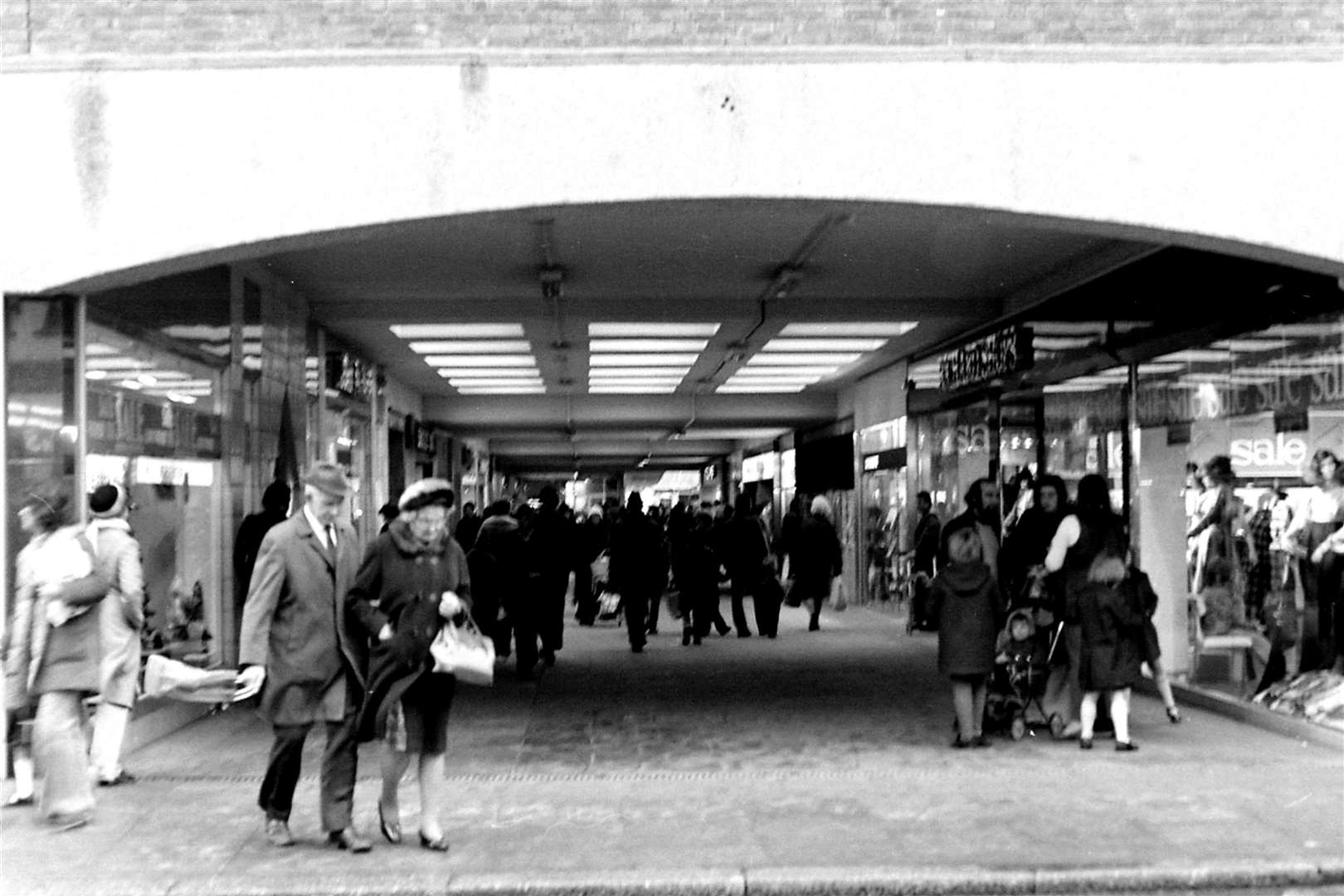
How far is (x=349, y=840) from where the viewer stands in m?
7.31

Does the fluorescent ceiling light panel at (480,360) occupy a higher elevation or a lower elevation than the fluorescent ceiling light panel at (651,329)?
lower

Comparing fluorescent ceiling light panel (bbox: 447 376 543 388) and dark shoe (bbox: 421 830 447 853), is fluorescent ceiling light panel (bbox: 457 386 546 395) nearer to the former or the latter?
fluorescent ceiling light panel (bbox: 447 376 543 388)

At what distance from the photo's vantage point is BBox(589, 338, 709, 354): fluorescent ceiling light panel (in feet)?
63.8

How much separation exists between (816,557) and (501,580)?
23.3ft

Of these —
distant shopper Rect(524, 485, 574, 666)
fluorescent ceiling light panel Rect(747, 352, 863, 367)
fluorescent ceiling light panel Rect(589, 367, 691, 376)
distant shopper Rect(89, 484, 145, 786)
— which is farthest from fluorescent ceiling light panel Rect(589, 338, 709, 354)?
distant shopper Rect(89, 484, 145, 786)

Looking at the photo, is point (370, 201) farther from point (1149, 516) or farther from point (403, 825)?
point (1149, 516)

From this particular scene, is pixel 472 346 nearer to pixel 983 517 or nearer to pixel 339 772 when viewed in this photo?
pixel 983 517

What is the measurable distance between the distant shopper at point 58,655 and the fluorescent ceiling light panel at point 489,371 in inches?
596

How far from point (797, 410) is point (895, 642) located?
10.6m

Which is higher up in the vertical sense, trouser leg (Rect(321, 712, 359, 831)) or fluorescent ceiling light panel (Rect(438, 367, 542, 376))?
fluorescent ceiling light panel (Rect(438, 367, 542, 376))

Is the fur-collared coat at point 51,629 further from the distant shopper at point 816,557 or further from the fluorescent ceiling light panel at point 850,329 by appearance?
the distant shopper at point 816,557

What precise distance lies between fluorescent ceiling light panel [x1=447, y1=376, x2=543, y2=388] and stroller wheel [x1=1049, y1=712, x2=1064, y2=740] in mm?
15100

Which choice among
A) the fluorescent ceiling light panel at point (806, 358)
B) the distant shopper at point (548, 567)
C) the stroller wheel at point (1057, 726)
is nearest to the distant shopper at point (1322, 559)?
the stroller wheel at point (1057, 726)

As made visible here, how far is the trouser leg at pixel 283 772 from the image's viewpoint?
725 centimetres
